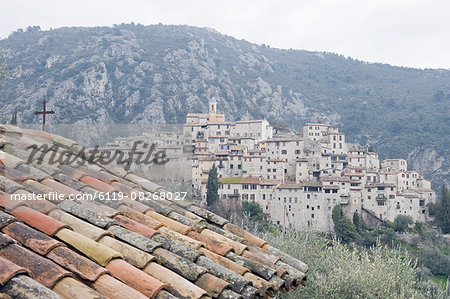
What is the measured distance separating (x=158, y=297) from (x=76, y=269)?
674 millimetres

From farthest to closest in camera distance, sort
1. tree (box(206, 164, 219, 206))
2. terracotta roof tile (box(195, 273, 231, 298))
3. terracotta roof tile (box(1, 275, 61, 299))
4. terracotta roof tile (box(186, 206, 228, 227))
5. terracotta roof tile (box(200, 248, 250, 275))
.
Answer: tree (box(206, 164, 219, 206)) → terracotta roof tile (box(186, 206, 228, 227)) → terracotta roof tile (box(200, 248, 250, 275)) → terracotta roof tile (box(195, 273, 231, 298)) → terracotta roof tile (box(1, 275, 61, 299))

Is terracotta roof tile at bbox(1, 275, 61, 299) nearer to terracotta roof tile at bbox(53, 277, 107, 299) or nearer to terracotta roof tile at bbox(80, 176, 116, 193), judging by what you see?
terracotta roof tile at bbox(53, 277, 107, 299)

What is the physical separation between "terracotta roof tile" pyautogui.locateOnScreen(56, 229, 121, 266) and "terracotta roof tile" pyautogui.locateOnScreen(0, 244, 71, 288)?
1.48ft

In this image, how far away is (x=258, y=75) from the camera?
156 m

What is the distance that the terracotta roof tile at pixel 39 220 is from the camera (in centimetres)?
378

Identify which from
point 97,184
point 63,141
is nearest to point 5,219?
point 97,184

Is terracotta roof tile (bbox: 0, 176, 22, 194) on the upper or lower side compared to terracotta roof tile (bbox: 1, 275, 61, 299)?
upper

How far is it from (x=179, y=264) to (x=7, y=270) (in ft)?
5.13

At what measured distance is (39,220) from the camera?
3.87m

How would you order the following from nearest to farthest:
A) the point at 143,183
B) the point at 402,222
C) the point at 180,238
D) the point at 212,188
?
1. the point at 180,238
2. the point at 143,183
3. the point at 212,188
4. the point at 402,222

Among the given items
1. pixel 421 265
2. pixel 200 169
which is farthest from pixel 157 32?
pixel 421 265

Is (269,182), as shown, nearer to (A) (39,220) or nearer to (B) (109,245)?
(B) (109,245)

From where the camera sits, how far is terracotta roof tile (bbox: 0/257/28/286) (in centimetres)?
280

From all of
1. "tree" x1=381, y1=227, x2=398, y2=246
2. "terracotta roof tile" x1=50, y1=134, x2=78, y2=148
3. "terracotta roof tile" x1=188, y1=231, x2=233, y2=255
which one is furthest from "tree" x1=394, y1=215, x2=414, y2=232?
"terracotta roof tile" x1=188, y1=231, x2=233, y2=255
